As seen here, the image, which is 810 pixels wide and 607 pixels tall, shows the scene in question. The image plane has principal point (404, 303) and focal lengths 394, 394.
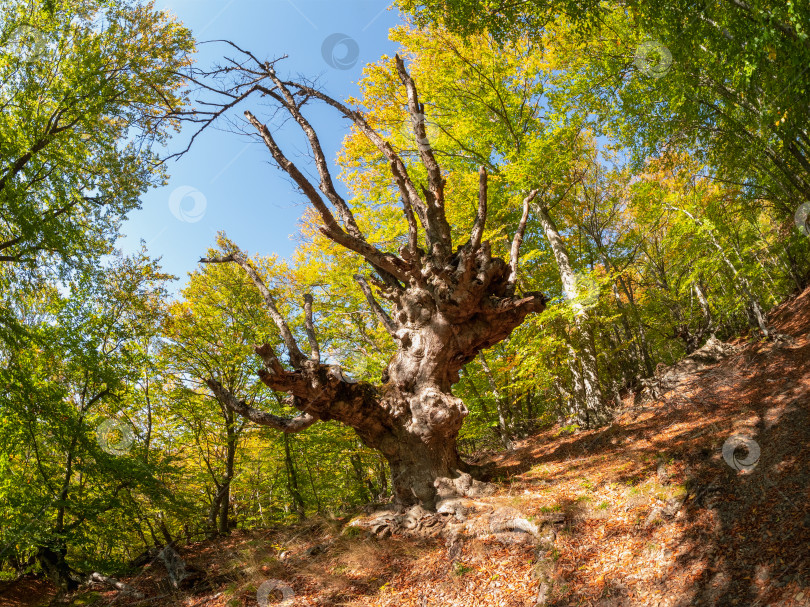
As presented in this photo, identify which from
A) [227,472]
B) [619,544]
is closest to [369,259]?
[619,544]

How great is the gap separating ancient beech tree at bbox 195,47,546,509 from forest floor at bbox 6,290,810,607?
99 centimetres

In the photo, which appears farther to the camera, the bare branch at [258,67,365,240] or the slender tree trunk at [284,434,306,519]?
the slender tree trunk at [284,434,306,519]

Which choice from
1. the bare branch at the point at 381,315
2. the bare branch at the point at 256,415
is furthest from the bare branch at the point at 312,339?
the bare branch at the point at 381,315

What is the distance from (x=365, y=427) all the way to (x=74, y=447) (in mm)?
4981

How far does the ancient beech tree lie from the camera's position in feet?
17.4

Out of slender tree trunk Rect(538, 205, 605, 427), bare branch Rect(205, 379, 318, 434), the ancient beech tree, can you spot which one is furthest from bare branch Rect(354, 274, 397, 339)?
slender tree trunk Rect(538, 205, 605, 427)

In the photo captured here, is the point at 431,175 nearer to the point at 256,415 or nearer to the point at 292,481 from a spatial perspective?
the point at 256,415

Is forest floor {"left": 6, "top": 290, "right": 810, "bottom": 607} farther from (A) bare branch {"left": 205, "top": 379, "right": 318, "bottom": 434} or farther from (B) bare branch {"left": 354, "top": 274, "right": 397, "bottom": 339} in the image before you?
(B) bare branch {"left": 354, "top": 274, "right": 397, "bottom": 339}

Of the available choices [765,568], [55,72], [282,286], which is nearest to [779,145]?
[765,568]

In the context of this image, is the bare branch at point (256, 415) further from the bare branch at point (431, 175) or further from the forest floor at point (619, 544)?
the bare branch at point (431, 175)

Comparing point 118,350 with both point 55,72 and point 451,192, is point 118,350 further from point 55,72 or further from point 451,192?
point 451,192

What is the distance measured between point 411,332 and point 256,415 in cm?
248

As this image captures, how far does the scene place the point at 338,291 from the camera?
11.1m

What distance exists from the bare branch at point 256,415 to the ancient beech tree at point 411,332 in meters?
0.01
